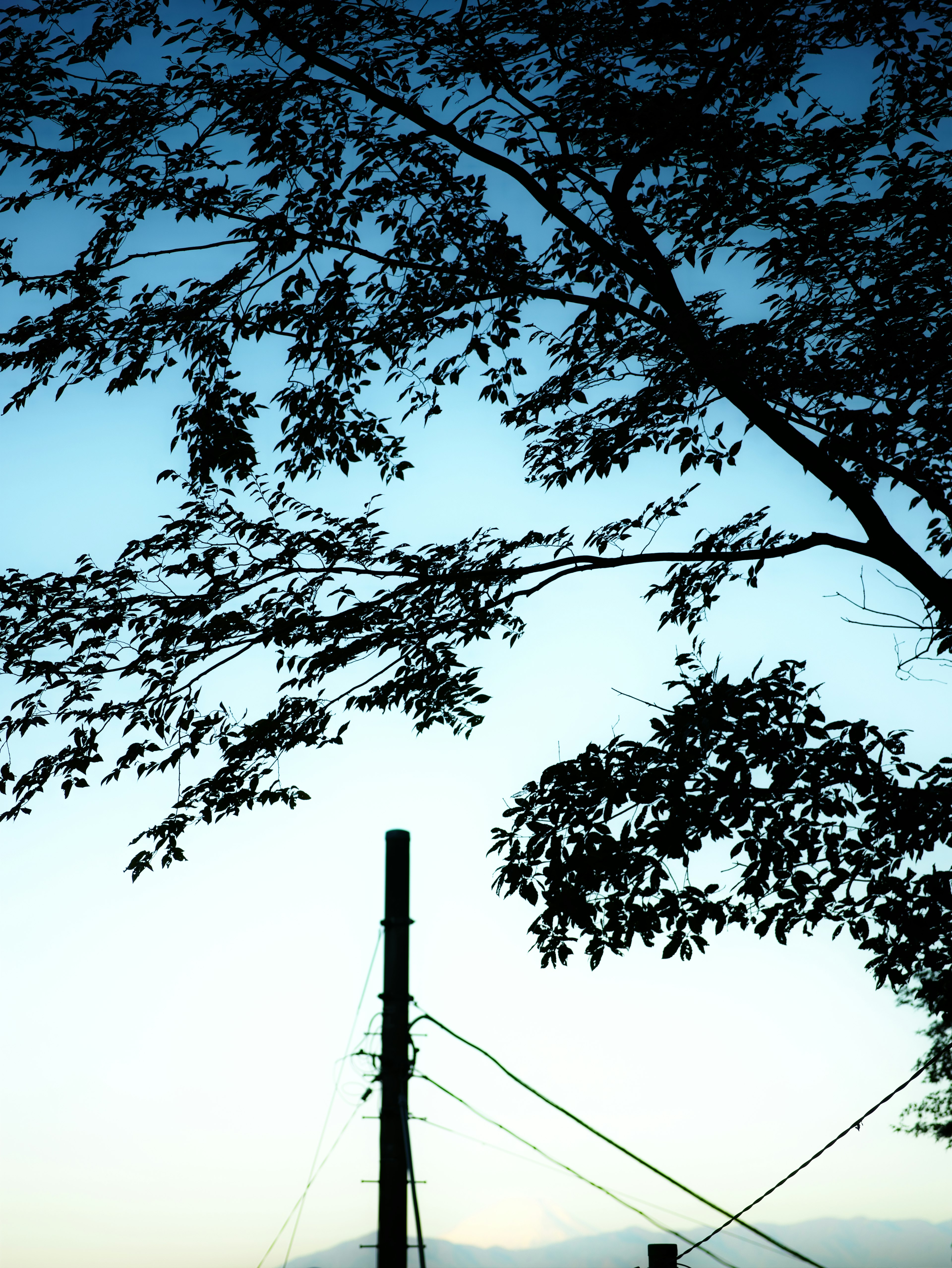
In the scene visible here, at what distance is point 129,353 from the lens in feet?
28.1

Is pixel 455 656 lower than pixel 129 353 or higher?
lower

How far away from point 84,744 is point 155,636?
36.6 inches

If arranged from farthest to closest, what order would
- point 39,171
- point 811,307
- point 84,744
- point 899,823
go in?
point 811,307 < point 39,171 < point 84,744 < point 899,823

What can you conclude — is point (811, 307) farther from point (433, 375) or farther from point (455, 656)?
point (455, 656)

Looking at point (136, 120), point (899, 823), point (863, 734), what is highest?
point (136, 120)

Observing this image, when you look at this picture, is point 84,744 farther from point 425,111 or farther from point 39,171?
point 425,111

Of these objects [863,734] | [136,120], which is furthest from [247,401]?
[863,734]

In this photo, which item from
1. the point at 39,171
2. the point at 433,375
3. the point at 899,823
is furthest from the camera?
the point at 433,375

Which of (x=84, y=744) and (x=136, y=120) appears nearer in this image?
(x=84, y=744)

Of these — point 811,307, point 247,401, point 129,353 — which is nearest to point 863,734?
point 811,307

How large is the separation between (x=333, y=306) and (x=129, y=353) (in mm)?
1737

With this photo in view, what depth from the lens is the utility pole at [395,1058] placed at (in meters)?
7.69

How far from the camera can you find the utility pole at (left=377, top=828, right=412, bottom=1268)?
7691 mm

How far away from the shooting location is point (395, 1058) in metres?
8.37
